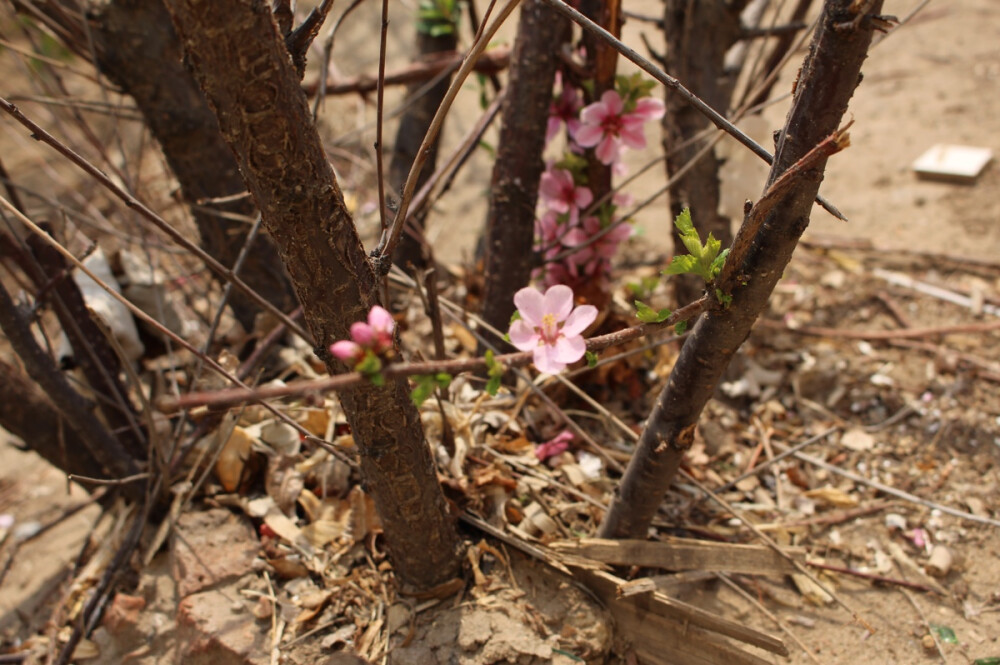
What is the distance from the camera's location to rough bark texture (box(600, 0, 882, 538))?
0.91 m

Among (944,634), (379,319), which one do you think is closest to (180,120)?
(379,319)

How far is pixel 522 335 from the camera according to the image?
3.16ft

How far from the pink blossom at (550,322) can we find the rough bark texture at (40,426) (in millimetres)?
1373

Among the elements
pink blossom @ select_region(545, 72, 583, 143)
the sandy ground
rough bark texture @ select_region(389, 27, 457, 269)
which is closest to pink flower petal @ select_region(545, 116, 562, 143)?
pink blossom @ select_region(545, 72, 583, 143)

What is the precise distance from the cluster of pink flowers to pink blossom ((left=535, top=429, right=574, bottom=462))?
1.55 ft

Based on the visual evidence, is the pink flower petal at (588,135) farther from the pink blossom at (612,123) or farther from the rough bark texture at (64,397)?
the rough bark texture at (64,397)

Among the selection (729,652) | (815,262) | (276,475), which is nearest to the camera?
(729,652)

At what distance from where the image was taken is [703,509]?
183 centimetres

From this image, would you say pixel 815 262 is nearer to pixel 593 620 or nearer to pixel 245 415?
pixel 593 620

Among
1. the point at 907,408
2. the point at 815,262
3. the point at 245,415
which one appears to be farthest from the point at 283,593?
the point at 815,262

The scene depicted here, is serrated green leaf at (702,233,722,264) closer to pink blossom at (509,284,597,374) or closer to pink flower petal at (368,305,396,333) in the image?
pink blossom at (509,284,597,374)

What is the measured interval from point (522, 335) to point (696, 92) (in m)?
1.50

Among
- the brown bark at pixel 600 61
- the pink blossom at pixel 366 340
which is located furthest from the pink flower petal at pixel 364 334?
the brown bark at pixel 600 61

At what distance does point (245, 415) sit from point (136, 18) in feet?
3.73
